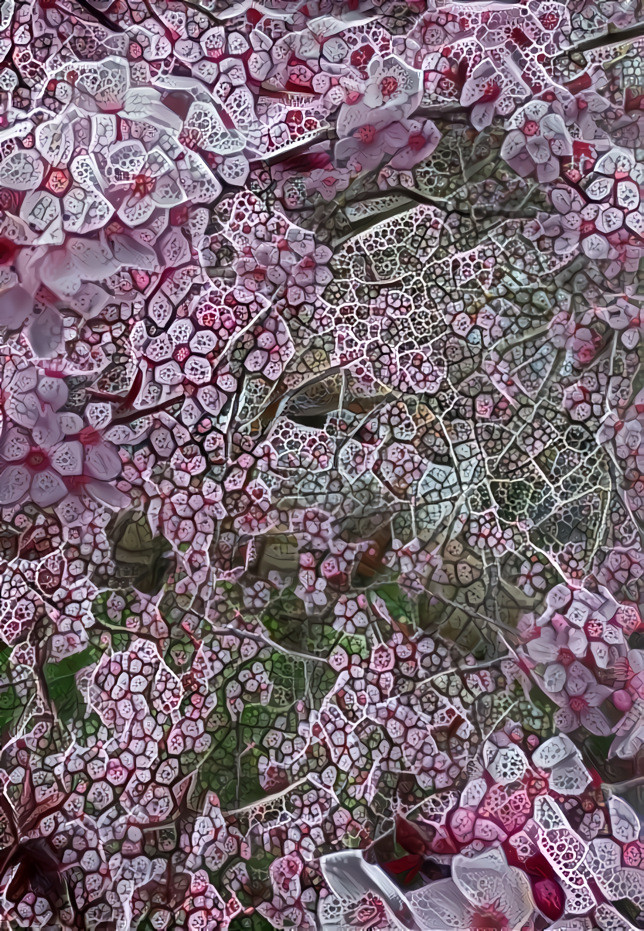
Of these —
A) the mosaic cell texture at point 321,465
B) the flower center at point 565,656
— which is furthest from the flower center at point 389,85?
the flower center at point 565,656

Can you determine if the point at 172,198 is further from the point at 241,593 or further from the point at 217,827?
the point at 217,827

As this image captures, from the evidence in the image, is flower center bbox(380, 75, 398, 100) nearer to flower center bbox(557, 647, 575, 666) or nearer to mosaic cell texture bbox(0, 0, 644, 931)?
mosaic cell texture bbox(0, 0, 644, 931)

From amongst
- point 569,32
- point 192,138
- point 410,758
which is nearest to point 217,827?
point 410,758

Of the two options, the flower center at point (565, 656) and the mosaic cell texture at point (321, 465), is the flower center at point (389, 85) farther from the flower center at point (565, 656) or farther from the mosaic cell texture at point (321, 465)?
the flower center at point (565, 656)

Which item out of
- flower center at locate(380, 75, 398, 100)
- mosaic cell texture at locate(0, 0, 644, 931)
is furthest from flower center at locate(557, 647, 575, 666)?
flower center at locate(380, 75, 398, 100)

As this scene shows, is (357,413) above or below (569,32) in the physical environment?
below

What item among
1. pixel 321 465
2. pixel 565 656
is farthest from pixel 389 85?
pixel 565 656

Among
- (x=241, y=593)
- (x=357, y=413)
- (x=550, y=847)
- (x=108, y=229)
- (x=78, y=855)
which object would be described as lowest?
(x=78, y=855)

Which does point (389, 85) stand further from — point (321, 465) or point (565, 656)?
point (565, 656)
